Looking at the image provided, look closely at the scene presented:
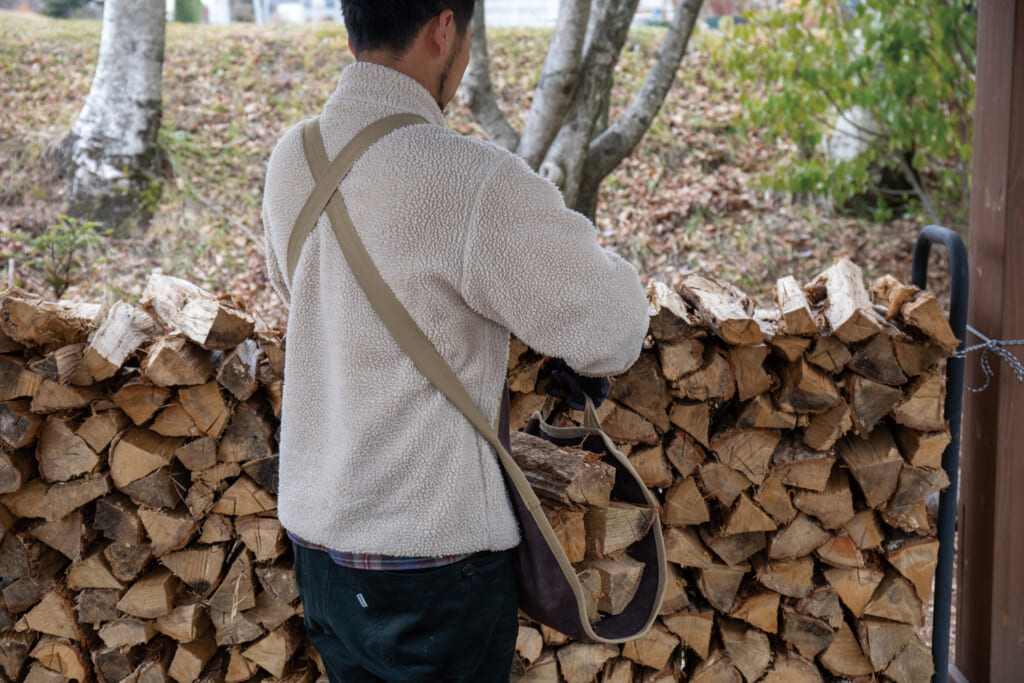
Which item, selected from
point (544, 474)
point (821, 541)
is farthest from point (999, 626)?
point (544, 474)

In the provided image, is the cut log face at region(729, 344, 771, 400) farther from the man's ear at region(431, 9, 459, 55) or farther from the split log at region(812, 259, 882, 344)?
the man's ear at region(431, 9, 459, 55)

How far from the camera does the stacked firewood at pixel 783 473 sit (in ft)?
7.65

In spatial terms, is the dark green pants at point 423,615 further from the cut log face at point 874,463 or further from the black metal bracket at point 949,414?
the black metal bracket at point 949,414

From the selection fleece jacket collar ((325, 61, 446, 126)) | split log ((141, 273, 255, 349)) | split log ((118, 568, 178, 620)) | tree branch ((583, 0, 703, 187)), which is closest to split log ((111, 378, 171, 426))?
split log ((141, 273, 255, 349))

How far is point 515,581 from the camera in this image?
156 centimetres

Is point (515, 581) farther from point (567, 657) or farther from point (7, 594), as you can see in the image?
point (7, 594)

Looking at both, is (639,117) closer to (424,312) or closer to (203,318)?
(203,318)

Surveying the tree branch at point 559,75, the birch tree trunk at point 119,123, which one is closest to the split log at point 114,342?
the tree branch at point 559,75

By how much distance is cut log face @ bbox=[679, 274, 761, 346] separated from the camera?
2.27 m

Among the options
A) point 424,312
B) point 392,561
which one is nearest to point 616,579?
point 392,561

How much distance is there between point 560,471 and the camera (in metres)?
1.81

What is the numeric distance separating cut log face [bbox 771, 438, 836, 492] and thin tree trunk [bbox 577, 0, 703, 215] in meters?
2.03

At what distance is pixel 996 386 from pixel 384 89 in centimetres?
210

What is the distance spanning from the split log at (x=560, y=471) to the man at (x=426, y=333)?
311mm
